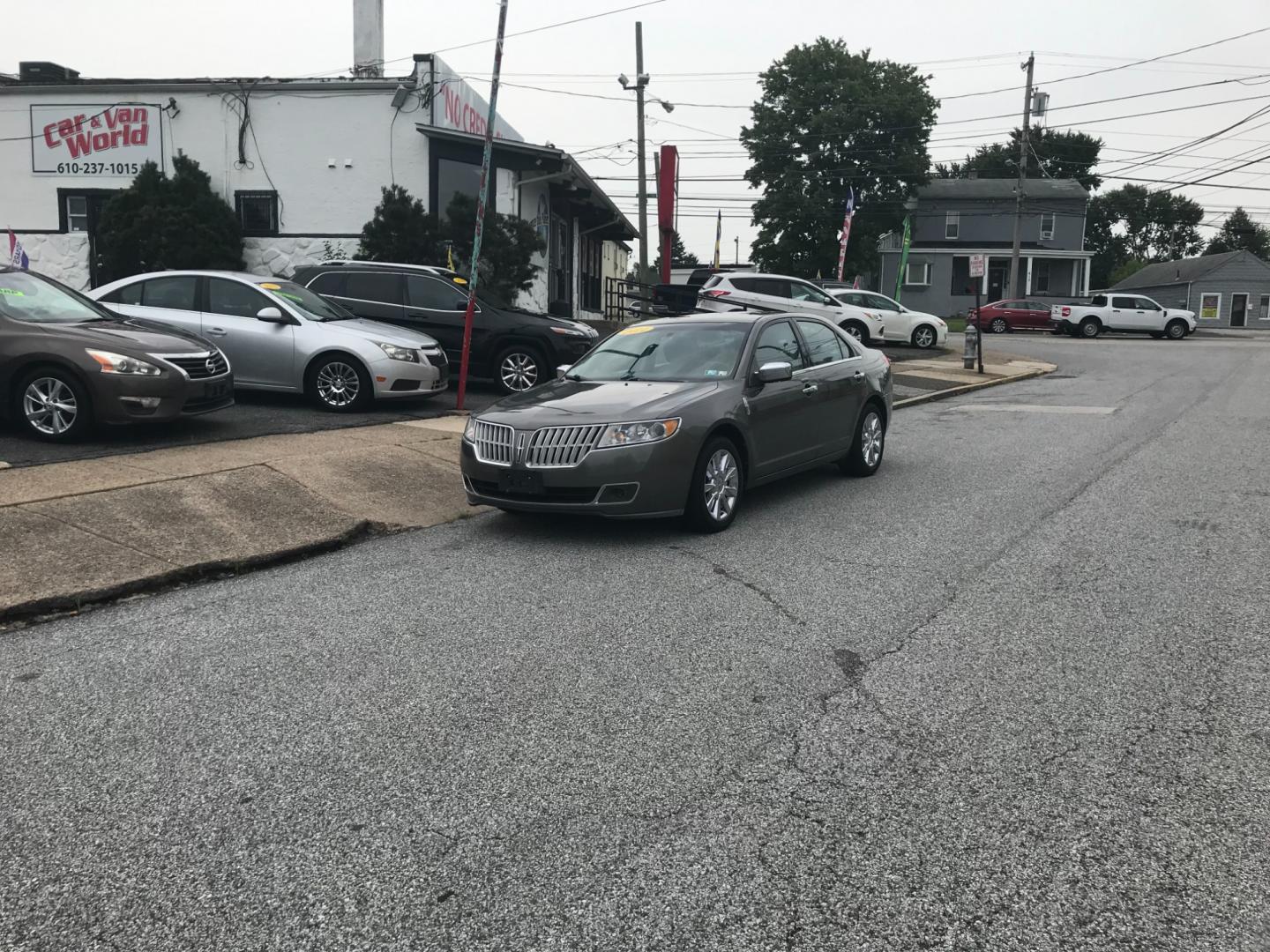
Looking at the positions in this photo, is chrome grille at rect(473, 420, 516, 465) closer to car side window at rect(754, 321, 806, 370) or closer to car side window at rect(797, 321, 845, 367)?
car side window at rect(754, 321, 806, 370)

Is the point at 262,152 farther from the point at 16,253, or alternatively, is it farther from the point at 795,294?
the point at 795,294

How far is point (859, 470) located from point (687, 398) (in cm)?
293

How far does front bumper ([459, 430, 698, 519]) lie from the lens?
7195 mm

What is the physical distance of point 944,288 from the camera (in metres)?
58.6

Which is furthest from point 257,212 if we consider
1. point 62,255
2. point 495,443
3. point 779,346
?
point 495,443

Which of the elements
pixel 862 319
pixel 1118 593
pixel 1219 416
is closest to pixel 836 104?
pixel 862 319

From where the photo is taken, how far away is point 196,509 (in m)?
7.70

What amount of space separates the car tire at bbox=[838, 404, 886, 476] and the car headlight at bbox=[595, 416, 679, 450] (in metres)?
3.02

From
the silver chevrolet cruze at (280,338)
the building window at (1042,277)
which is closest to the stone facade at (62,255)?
the silver chevrolet cruze at (280,338)

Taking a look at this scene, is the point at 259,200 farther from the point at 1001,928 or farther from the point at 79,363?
the point at 1001,928

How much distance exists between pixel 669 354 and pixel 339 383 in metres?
5.33

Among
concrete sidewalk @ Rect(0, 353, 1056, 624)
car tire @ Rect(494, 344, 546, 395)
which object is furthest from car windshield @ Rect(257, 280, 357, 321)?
concrete sidewalk @ Rect(0, 353, 1056, 624)

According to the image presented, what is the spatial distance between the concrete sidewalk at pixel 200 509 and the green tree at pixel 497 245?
333 inches

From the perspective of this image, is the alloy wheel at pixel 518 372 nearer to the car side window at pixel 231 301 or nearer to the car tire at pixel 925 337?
the car side window at pixel 231 301
